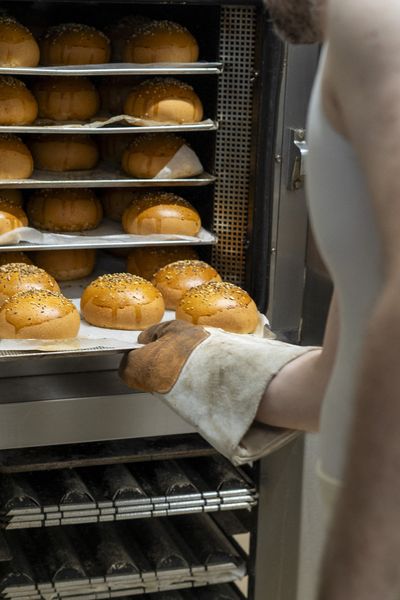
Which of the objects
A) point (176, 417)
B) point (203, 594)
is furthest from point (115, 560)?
point (176, 417)

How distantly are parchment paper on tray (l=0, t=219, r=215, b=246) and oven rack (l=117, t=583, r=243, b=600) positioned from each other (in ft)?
3.25

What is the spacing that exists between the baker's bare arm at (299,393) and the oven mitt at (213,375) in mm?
24

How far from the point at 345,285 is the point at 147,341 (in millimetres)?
1317

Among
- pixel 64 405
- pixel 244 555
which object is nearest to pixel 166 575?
pixel 244 555

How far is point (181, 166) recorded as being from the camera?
259 centimetres

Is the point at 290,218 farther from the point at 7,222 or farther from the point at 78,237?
the point at 7,222

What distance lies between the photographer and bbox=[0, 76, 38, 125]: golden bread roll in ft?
8.00

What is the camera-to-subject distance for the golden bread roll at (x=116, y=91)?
8.95 ft

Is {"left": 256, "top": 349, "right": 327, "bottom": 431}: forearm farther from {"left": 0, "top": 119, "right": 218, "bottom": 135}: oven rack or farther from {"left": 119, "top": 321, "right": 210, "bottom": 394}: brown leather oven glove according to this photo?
{"left": 0, "top": 119, "right": 218, "bottom": 135}: oven rack

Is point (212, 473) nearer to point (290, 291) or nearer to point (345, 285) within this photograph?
point (290, 291)

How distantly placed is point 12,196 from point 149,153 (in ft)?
1.30

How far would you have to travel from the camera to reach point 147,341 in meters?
2.25

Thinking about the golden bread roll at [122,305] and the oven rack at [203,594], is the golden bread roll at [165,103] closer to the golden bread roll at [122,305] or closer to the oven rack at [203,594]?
the golden bread roll at [122,305]

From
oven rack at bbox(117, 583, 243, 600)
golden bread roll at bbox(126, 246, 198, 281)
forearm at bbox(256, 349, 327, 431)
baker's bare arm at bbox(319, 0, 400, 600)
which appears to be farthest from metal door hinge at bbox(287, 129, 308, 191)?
baker's bare arm at bbox(319, 0, 400, 600)
